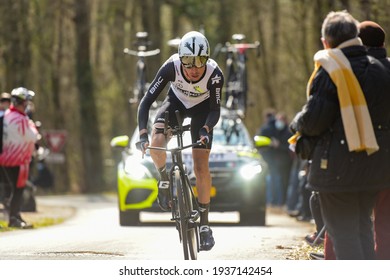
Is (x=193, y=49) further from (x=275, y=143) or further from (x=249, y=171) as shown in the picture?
(x=275, y=143)

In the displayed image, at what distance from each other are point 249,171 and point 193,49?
653 centimetres

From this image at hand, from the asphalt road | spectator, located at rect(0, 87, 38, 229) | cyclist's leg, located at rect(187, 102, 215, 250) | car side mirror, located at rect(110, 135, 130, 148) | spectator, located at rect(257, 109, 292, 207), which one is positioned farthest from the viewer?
spectator, located at rect(257, 109, 292, 207)

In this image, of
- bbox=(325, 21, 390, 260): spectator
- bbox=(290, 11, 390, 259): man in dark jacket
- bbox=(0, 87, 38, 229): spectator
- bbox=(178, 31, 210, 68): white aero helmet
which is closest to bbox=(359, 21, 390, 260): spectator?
bbox=(325, 21, 390, 260): spectator

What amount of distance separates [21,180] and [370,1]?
5786 mm

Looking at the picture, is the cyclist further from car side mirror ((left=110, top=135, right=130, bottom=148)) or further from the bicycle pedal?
car side mirror ((left=110, top=135, right=130, bottom=148))

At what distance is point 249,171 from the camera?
16.8 meters

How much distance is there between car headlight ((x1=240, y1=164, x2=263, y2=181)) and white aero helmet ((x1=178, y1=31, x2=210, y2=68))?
6.33 meters

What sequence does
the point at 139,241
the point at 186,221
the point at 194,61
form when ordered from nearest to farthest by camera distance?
the point at 186,221, the point at 194,61, the point at 139,241

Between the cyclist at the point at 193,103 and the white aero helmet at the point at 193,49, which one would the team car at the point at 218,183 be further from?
the white aero helmet at the point at 193,49

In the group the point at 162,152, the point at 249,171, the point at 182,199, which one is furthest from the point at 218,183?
the point at 182,199

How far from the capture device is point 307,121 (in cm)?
802

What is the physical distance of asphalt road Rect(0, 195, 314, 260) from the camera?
37.1ft

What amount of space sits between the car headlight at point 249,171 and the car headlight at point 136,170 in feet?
4.33

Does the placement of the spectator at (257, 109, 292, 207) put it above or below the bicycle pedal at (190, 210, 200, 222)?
below
